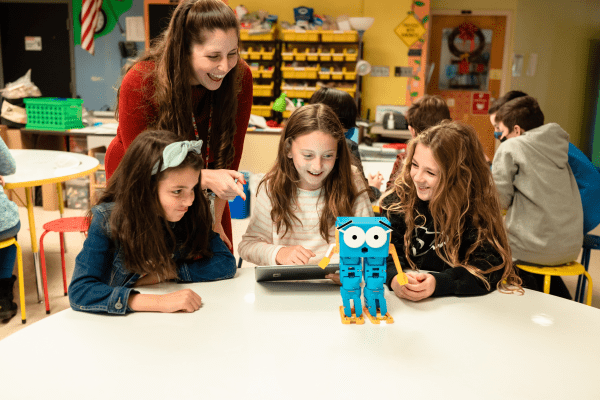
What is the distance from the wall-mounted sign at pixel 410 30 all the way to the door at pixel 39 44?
3.87m

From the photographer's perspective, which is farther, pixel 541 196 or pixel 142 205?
pixel 541 196

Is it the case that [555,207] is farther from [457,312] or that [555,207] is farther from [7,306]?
[7,306]

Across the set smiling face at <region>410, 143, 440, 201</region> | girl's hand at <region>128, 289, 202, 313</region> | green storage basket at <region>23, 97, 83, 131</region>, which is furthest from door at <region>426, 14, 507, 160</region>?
girl's hand at <region>128, 289, 202, 313</region>

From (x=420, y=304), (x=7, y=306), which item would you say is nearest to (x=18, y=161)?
(x=7, y=306)

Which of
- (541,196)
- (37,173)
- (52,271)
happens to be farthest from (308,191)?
(52,271)

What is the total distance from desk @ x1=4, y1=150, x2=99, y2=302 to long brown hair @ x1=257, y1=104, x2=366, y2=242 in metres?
1.48

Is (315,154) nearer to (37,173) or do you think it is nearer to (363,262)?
(363,262)

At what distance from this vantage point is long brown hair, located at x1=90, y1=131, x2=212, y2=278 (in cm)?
120

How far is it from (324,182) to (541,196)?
1.14 meters

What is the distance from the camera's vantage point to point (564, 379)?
892mm

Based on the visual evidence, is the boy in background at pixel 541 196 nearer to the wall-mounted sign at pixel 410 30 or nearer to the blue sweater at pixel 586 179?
the blue sweater at pixel 586 179

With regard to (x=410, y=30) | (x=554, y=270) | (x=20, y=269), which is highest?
(x=410, y=30)

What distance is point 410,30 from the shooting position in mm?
5652

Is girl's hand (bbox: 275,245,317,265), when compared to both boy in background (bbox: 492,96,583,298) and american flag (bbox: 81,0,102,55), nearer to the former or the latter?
boy in background (bbox: 492,96,583,298)
